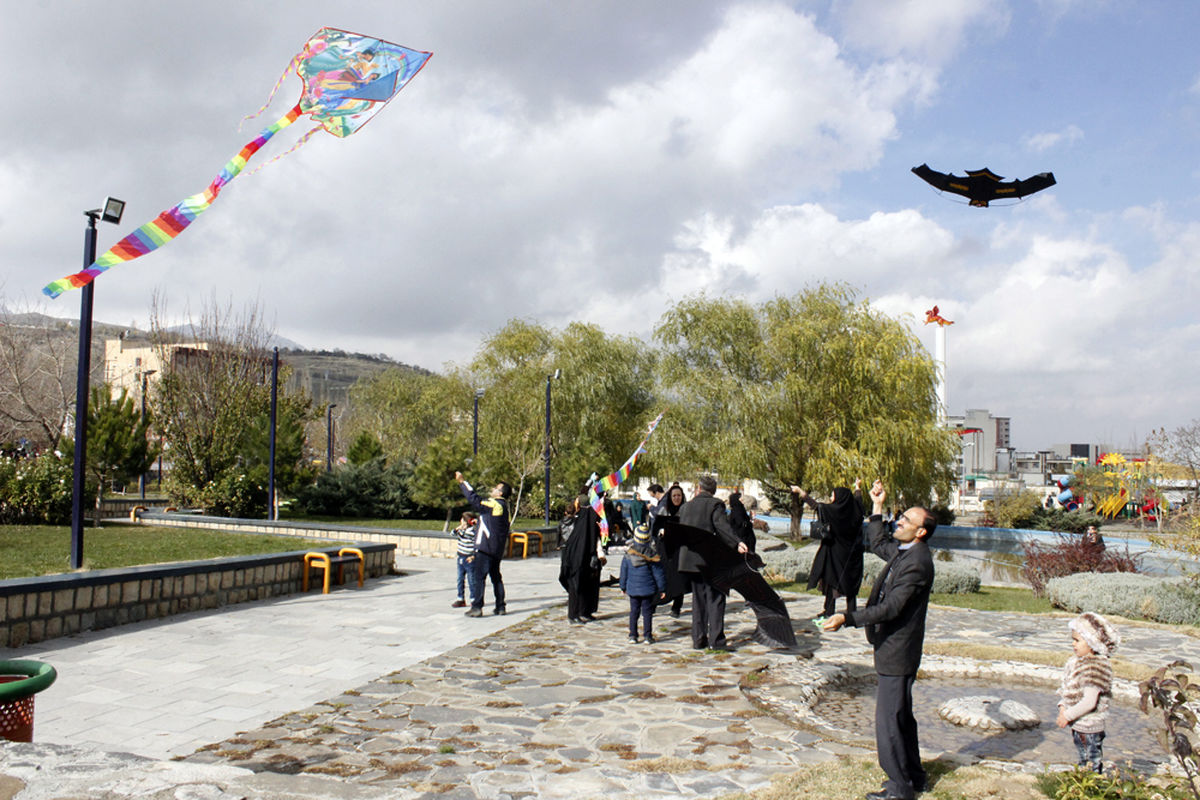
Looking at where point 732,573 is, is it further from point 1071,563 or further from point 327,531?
point 327,531

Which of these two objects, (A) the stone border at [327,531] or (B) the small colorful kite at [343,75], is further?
(A) the stone border at [327,531]

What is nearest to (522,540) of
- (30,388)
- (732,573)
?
(732,573)

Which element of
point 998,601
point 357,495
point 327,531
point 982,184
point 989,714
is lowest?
point 998,601

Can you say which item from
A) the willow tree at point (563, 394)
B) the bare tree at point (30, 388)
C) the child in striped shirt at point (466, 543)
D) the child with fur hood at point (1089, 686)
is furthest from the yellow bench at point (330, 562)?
the bare tree at point (30, 388)

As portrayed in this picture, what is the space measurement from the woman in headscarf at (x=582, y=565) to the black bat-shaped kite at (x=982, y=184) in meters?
52.3

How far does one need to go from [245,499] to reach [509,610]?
48.0ft

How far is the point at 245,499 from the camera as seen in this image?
23.4 meters

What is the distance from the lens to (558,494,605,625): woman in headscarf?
10.4 meters

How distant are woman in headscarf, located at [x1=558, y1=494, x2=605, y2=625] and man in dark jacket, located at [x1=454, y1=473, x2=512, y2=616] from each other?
0.85m

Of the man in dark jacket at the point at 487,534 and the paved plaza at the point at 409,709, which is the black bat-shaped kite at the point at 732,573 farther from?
the man in dark jacket at the point at 487,534

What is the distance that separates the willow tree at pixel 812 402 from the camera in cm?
2823

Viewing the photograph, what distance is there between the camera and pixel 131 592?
9289mm

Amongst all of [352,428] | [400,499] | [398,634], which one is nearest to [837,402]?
[400,499]

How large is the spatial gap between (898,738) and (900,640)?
53 centimetres
